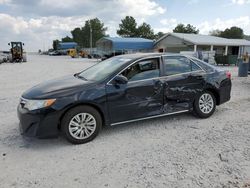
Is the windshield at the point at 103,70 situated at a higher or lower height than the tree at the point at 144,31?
lower

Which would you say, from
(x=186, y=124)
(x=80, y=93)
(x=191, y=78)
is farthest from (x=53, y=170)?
(x=191, y=78)

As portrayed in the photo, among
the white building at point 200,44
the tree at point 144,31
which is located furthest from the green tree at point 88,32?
the white building at point 200,44

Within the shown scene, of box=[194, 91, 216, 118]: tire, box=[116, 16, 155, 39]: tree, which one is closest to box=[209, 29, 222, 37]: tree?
box=[116, 16, 155, 39]: tree

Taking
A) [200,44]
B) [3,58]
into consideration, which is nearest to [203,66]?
[200,44]

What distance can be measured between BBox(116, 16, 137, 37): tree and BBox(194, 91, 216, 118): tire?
219ft

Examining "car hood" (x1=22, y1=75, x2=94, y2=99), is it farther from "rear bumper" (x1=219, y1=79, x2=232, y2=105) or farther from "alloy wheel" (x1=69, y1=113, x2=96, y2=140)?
"rear bumper" (x1=219, y1=79, x2=232, y2=105)

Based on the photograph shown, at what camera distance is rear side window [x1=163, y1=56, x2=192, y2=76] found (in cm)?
494

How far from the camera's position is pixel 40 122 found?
3.86 m

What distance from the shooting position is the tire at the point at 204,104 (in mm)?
5270

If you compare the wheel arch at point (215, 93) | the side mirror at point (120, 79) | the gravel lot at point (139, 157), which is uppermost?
the side mirror at point (120, 79)

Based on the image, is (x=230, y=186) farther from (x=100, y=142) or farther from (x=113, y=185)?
(x=100, y=142)

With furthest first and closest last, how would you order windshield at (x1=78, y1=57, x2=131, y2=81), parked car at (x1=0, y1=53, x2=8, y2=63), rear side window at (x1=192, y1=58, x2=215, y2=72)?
parked car at (x1=0, y1=53, x2=8, y2=63)
rear side window at (x1=192, y1=58, x2=215, y2=72)
windshield at (x1=78, y1=57, x2=131, y2=81)

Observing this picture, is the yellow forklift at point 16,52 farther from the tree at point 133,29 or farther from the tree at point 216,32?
the tree at point 216,32

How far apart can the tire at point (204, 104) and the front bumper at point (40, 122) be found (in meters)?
3.06
